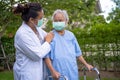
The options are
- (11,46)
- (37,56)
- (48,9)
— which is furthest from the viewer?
(11,46)

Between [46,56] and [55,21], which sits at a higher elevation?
[55,21]

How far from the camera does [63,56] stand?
317cm

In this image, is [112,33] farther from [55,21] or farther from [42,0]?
[55,21]

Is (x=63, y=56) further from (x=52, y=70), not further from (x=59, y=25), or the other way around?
(x=59, y=25)

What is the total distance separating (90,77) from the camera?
27.7 ft

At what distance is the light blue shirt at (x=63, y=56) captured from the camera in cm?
316

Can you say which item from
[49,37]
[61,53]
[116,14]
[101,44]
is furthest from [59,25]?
[101,44]

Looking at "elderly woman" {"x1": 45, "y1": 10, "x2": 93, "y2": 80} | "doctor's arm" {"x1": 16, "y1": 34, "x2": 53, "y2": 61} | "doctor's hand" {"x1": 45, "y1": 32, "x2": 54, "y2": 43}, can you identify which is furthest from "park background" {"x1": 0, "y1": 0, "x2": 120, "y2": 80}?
"doctor's arm" {"x1": 16, "y1": 34, "x2": 53, "y2": 61}

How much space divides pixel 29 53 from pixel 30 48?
0.05 m

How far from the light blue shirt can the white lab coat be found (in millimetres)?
137

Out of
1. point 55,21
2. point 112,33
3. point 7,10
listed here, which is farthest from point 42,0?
point 55,21

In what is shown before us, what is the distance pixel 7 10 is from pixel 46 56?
5.89m

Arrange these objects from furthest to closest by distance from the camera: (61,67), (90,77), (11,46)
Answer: (11,46) < (90,77) < (61,67)

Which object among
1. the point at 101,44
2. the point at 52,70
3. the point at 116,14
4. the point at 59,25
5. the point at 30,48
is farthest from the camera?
the point at 101,44
